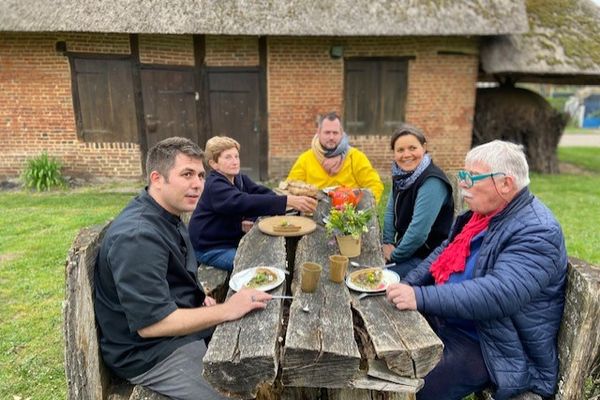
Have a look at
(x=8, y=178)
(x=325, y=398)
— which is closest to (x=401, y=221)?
(x=325, y=398)

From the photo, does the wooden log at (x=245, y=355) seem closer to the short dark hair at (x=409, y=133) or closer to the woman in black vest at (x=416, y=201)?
Answer: the woman in black vest at (x=416, y=201)

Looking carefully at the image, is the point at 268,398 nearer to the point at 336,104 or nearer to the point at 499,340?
the point at 499,340

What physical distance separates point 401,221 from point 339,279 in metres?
1.44

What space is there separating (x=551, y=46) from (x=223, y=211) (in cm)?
874

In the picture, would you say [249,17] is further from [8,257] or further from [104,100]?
[8,257]

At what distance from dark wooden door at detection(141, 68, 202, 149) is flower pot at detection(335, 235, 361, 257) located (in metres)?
7.05

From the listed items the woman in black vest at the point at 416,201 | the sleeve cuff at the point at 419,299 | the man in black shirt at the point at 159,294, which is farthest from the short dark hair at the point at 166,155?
the woman in black vest at the point at 416,201

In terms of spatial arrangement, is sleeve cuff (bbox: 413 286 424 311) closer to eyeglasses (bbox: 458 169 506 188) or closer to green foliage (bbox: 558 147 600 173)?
eyeglasses (bbox: 458 169 506 188)

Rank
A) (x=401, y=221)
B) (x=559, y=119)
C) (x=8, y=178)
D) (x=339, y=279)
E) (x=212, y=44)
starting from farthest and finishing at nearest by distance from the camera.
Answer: (x=559, y=119)
(x=8, y=178)
(x=212, y=44)
(x=401, y=221)
(x=339, y=279)

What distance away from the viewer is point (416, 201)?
11.8ft

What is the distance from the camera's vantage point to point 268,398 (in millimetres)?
2660

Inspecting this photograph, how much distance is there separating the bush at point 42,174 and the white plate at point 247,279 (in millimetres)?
8047

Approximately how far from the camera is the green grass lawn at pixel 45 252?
344 cm

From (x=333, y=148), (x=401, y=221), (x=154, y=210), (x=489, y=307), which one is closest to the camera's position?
(x=489, y=307)
